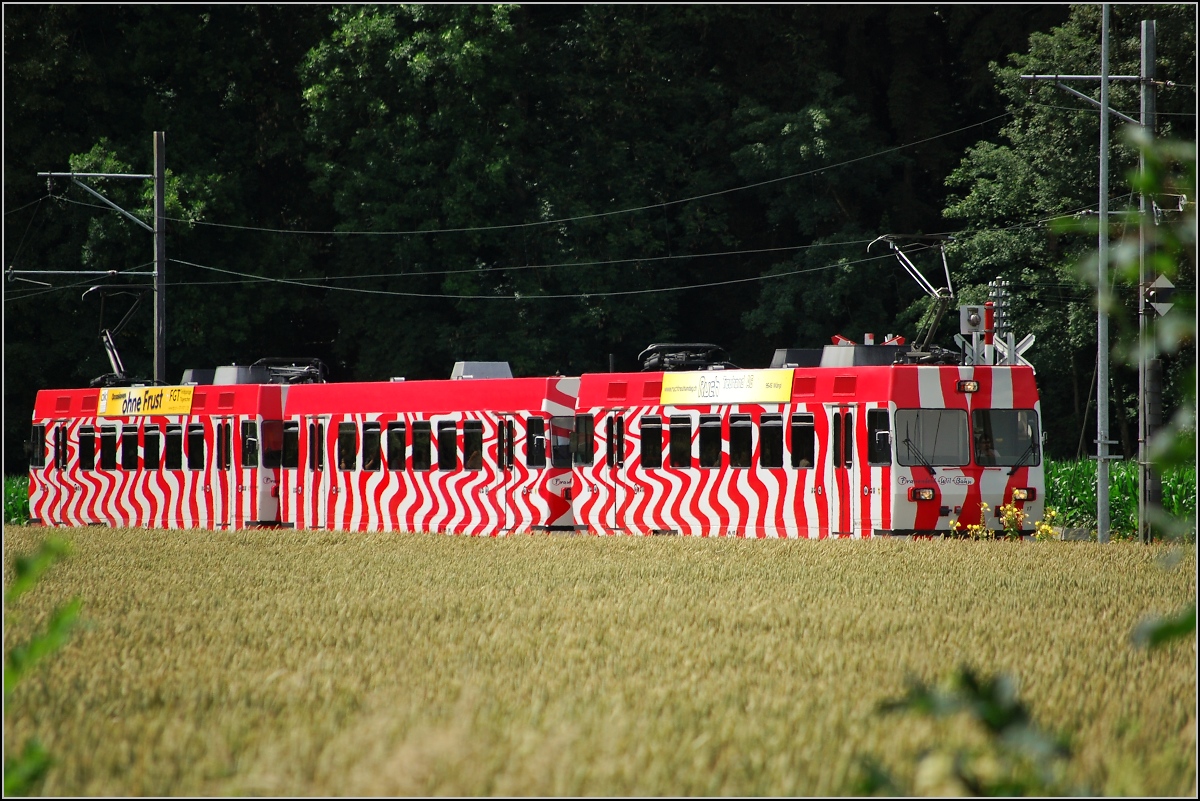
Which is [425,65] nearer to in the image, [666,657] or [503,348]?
[503,348]

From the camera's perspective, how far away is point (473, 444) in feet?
92.1

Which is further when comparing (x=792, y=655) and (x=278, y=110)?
(x=278, y=110)

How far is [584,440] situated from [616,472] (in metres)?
0.86

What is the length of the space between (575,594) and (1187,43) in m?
25.7

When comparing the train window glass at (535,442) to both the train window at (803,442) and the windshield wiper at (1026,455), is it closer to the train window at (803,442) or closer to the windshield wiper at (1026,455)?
the train window at (803,442)

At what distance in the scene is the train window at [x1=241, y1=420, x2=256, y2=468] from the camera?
30.7 metres

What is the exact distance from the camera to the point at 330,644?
12.4 metres

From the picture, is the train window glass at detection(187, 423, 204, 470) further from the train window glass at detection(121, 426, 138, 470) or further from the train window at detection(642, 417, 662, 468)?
the train window at detection(642, 417, 662, 468)

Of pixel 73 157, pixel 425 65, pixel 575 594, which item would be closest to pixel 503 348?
pixel 425 65

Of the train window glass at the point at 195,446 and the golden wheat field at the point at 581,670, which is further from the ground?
the train window glass at the point at 195,446

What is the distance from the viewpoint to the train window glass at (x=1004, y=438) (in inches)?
934

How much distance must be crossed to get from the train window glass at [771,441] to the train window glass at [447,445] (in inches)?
234

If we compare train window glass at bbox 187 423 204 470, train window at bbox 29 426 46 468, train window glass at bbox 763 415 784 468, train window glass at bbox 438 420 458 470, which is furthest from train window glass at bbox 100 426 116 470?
train window glass at bbox 763 415 784 468

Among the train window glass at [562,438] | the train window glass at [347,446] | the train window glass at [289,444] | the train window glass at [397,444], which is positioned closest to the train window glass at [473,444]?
the train window glass at [562,438]
